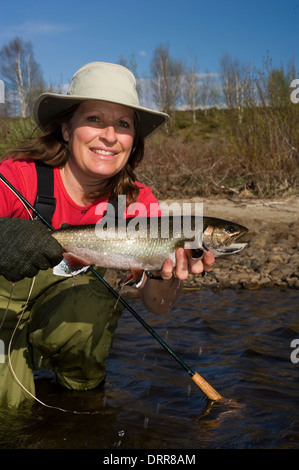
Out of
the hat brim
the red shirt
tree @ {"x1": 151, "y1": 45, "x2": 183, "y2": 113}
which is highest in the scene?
tree @ {"x1": 151, "y1": 45, "x2": 183, "y2": 113}

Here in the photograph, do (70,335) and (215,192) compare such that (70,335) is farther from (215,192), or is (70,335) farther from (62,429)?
(215,192)

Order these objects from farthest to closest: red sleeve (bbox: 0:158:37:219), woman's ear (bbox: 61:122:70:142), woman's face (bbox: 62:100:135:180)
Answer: woman's ear (bbox: 61:122:70:142)
woman's face (bbox: 62:100:135:180)
red sleeve (bbox: 0:158:37:219)

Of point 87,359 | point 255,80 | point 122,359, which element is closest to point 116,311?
point 87,359

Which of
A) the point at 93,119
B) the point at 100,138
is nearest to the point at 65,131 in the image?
the point at 93,119

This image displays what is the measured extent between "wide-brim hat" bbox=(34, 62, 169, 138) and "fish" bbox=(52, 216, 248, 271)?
94 centimetres

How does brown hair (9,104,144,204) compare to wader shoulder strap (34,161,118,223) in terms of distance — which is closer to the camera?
wader shoulder strap (34,161,118,223)

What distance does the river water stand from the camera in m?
3.17

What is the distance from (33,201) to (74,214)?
0.33 metres

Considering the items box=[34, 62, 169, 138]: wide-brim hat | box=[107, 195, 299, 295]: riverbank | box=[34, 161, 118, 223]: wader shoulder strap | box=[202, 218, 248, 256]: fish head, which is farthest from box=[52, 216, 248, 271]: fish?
box=[107, 195, 299, 295]: riverbank

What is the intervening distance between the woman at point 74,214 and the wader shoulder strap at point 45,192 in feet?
0.09

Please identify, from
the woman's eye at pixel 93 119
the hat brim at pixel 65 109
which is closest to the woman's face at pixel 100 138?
the woman's eye at pixel 93 119

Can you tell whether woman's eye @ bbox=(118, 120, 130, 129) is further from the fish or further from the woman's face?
the fish

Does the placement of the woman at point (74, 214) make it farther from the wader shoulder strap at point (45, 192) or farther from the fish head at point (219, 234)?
the fish head at point (219, 234)

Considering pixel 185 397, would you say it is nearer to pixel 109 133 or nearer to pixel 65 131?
pixel 109 133
